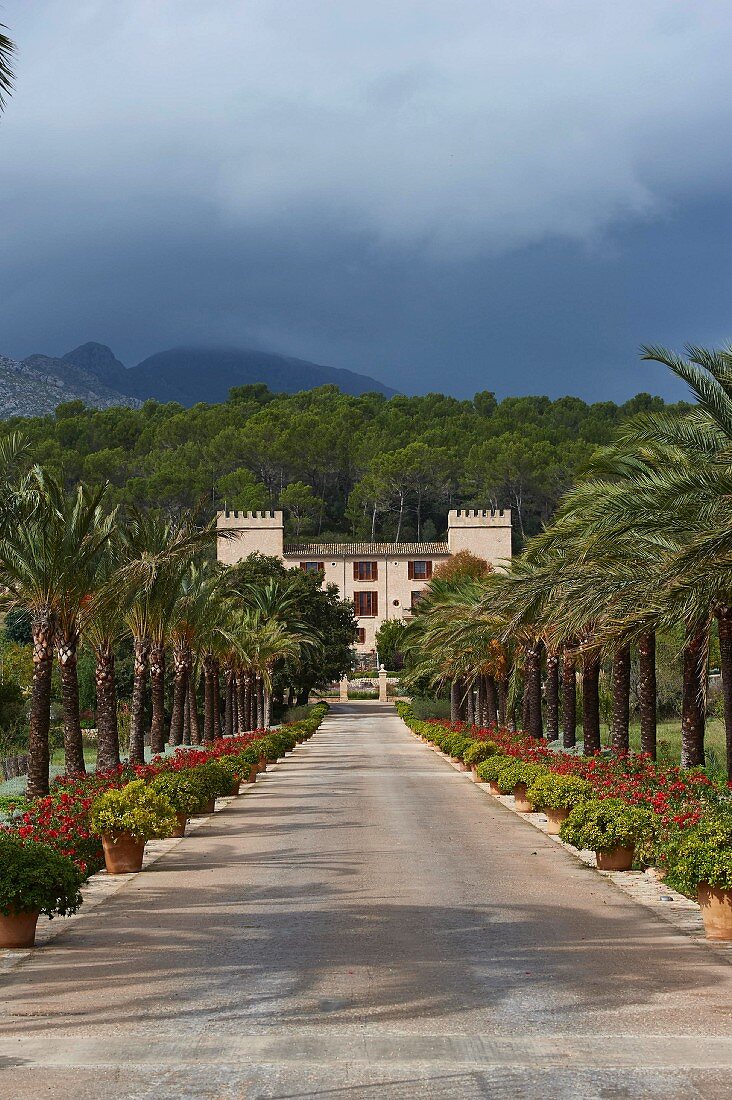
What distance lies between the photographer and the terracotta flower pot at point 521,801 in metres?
22.8

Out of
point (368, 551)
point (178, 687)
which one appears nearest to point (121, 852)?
point (178, 687)

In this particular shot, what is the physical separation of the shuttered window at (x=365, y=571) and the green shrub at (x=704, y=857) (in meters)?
103

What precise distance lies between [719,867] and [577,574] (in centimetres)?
1087

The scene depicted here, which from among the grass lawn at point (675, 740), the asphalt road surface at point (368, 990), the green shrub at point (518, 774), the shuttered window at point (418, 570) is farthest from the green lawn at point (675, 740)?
the shuttered window at point (418, 570)

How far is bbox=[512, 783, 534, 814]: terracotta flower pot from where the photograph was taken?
74.6ft

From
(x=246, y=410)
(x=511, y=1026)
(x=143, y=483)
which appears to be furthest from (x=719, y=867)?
(x=246, y=410)

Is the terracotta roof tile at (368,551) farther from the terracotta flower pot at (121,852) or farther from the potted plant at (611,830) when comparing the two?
the terracotta flower pot at (121,852)

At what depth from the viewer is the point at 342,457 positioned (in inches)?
5064

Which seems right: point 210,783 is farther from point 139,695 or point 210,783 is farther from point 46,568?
point 139,695

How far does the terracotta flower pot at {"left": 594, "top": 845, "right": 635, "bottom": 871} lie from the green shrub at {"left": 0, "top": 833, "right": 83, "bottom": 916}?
23.0 feet

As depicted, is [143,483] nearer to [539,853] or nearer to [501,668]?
[501,668]

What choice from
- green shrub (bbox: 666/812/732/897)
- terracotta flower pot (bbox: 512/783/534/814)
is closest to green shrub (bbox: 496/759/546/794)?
terracotta flower pot (bbox: 512/783/534/814)

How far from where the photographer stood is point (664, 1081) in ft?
20.6

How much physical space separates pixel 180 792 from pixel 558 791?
230 inches
